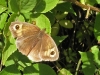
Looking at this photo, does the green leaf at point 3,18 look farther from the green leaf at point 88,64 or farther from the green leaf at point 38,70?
the green leaf at point 88,64

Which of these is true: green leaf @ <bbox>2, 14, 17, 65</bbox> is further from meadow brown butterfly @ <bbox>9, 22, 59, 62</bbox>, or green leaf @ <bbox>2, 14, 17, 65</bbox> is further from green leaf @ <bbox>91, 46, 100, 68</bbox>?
green leaf @ <bbox>91, 46, 100, 68</bbox>

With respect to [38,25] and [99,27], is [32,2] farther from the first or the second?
[99,27]

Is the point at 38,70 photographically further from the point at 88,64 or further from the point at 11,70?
the point at 88,64

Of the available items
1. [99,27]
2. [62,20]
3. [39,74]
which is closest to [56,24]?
[62,20]

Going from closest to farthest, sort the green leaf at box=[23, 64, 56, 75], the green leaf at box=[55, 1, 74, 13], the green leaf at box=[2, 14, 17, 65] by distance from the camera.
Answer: the green leaf at box=[2, 14, 17, 65] → the green leaf at box=[23, 64, 56, 75] → the green leaf at box=[55, 1, 74, 13]

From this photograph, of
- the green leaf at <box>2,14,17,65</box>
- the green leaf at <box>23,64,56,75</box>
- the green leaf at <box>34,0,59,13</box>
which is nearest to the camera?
the green leaf at <box>2,14,17,65</box>

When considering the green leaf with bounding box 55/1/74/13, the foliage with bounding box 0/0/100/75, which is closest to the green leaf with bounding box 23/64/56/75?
the foliage with bounding box 0/0/100/75

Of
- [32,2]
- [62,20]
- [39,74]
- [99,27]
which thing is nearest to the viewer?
[32,2]
